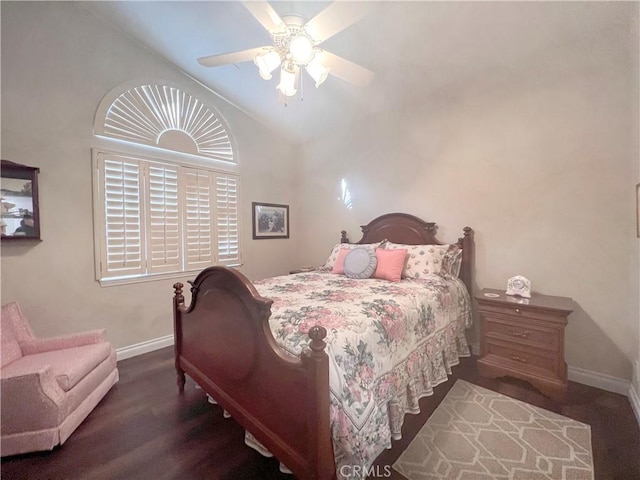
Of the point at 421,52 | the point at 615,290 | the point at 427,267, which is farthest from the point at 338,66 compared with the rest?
the point at 615,290

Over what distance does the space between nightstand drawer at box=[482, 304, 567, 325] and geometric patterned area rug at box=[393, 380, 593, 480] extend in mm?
638

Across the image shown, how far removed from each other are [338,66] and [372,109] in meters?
1.49

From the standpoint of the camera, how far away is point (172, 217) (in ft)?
10.3

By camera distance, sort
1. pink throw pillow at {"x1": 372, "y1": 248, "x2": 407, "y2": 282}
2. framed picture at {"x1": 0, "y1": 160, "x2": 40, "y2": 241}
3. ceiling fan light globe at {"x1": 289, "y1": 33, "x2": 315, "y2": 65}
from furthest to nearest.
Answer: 1. pink throw pillow at {"x1": 372, "y1": 248, "x2": 407, "y2": 282}
2. framed picture at {"x1": 0, "y1": 160, "x2": 40, "y2": 241}
3. ceiling fan light globe at {"x1": 289, "y1": 33, "x2": 315, "y2": 65}

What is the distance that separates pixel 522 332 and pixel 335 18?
264 centimetres

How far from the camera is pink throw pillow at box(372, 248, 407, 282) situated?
2650 mm

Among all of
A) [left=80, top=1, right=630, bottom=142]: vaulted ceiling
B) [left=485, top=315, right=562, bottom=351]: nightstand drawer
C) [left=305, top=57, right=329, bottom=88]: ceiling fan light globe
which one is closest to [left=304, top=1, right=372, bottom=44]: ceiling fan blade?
[left=305, top=57, right=329, bottom=88]: ceiling fan light globe

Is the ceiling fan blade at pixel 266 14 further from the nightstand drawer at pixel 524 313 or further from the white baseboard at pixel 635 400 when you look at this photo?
the white baseboard at pixel 635 400

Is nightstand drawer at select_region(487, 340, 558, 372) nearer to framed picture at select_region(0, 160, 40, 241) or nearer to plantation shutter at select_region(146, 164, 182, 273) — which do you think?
plantation shutter at select_region(146, 164, 182, 273)

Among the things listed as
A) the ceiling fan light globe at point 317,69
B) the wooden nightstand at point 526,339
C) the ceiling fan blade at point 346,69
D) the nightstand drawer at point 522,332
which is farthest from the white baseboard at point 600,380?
the ceiling fan light globe at point 317,69

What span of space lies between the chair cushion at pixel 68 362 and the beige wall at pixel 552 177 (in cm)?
324

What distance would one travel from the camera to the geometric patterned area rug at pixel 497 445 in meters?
1.46

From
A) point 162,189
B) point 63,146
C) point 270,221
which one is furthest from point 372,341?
point 63,146

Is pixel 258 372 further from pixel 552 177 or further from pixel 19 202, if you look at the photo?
pixel 552 177
